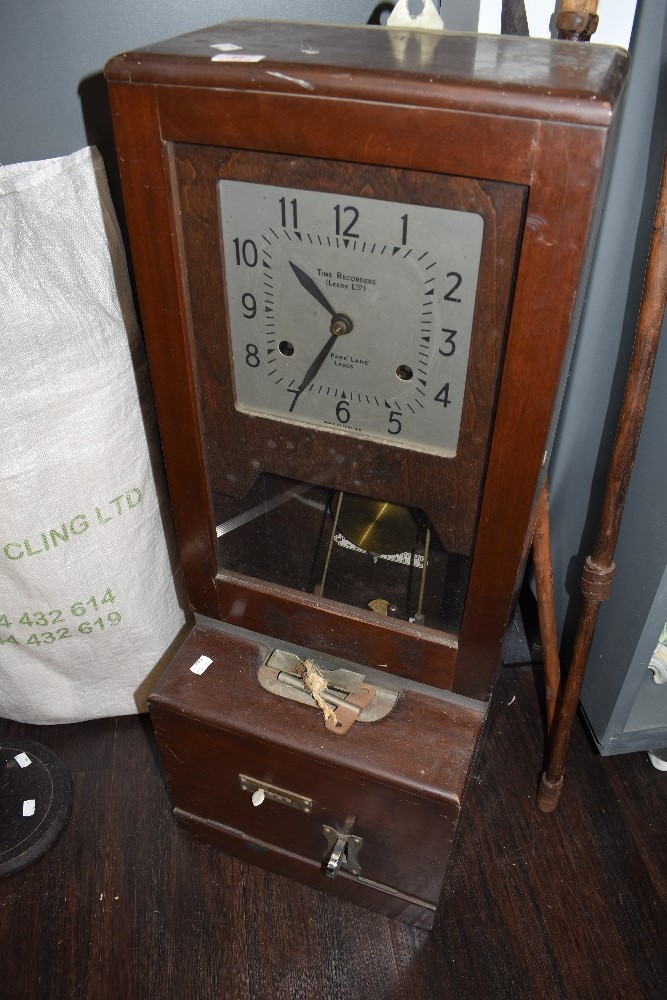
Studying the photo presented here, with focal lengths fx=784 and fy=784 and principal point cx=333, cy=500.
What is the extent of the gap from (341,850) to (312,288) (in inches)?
28.2

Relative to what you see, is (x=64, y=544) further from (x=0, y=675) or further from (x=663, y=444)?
(x=663, y=444)

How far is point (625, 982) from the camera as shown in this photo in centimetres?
106

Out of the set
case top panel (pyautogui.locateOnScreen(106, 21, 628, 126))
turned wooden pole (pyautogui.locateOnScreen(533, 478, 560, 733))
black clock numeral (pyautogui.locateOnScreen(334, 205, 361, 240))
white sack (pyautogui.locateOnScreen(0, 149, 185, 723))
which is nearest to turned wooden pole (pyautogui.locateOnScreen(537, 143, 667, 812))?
turned wooden pole (pyautogui.locateOnScreen(533, 478, 560, 733))

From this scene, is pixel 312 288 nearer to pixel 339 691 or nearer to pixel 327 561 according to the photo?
pixel 327 561

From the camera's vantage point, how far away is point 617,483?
0.95 m

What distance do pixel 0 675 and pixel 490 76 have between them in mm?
1112

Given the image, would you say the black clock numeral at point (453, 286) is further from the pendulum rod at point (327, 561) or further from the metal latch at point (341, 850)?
the metal latch at point (341, 850)

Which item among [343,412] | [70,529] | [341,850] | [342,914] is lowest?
[342,914]

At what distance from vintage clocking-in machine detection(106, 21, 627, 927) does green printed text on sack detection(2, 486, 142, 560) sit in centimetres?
19

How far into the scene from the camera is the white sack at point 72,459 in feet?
3.13

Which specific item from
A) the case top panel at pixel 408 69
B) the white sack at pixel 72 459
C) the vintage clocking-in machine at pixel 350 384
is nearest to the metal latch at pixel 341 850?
the vintage clocking-in machine at pixel 350 384

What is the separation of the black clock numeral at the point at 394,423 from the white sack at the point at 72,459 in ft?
1.39

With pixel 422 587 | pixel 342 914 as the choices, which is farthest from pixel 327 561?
pixel 342 914

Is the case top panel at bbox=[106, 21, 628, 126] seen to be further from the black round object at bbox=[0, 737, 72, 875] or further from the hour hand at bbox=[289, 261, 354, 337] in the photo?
the black round object at bbox=[0, 737, 72, 875]
